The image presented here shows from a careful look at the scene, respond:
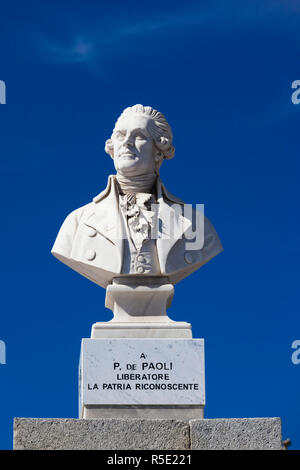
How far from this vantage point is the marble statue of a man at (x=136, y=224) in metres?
11.2

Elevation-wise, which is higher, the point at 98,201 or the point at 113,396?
the point at 98,201

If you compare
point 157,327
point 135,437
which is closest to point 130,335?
point 157,327

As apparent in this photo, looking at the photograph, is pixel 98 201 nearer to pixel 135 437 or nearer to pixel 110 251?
pixel 110 251

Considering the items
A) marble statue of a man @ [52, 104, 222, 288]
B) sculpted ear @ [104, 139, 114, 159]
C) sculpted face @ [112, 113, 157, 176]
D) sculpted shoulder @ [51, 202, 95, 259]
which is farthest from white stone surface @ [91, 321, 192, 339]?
sculpted ear @ [104, 139, 114, 159]

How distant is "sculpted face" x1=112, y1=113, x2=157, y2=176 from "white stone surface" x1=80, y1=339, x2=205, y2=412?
1.82m

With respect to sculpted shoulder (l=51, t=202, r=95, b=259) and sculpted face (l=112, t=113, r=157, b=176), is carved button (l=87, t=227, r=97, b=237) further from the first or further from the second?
sculpted face (l=112, t=113, r=157, b=176)

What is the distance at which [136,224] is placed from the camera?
37.1ft

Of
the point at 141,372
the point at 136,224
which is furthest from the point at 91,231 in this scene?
the point at 141,372

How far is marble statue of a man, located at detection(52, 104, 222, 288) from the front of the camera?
1119 cm

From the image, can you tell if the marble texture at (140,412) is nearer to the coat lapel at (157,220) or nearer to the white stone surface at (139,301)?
the white stone surface at (139,301)
